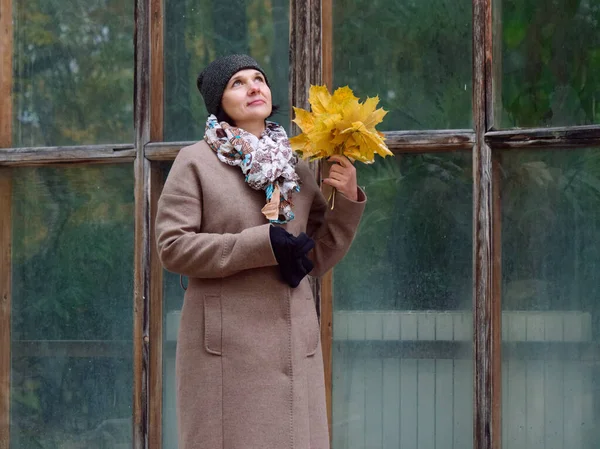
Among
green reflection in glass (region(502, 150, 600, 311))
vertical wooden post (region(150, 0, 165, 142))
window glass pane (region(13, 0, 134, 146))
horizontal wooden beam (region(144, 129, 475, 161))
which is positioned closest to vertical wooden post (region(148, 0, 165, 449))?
vertical wooden post (region(150, 0, 165, 142))

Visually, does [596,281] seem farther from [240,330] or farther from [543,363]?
[240,330]

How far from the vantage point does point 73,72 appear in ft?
14.2

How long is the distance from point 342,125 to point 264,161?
255 mm

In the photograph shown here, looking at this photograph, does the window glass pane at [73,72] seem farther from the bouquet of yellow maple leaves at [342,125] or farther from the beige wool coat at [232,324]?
the bouquet of yellow maple leaves at [342,125]

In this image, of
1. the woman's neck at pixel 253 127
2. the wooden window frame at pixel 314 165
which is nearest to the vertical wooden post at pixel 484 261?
the wooden window frame at pixel 314 165

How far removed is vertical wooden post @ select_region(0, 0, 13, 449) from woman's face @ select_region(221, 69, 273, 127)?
1378mm

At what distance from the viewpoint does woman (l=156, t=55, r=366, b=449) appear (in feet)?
10.5

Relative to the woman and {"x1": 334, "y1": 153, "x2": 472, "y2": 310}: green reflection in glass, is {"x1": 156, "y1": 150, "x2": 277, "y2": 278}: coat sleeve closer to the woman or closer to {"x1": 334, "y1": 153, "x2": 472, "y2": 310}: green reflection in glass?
the woman

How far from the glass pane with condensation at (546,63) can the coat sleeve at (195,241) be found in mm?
1124

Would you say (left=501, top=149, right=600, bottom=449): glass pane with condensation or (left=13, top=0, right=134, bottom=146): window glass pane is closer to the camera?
(left=501, top=149, right=600, bottom=449): glass pane with condensation

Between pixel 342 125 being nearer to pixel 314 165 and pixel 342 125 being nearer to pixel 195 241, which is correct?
pixel 195 241

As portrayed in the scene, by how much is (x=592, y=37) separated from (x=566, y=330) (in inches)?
39.3

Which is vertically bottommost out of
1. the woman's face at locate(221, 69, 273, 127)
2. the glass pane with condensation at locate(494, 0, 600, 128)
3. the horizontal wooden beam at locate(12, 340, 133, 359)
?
the horizontal wooden beam at locate(12, 340, 133, 359)

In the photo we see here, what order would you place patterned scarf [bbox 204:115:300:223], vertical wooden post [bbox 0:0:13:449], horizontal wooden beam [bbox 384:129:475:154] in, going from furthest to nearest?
vertical wooden post [bbox 0:0:13:449] < horizontal wooden beam [bbox 384:129:475:154] < patterned scarf [bbox 204:115:300:223]
